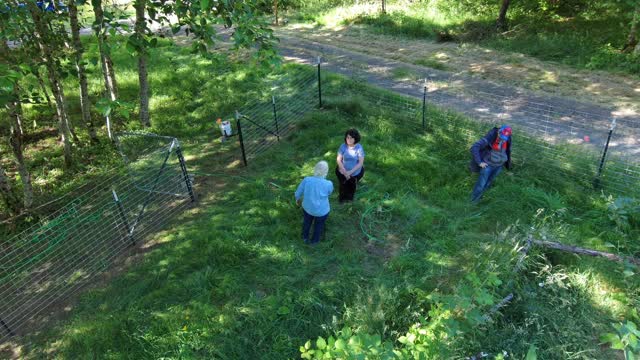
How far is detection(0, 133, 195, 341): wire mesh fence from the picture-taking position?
5.62 meters

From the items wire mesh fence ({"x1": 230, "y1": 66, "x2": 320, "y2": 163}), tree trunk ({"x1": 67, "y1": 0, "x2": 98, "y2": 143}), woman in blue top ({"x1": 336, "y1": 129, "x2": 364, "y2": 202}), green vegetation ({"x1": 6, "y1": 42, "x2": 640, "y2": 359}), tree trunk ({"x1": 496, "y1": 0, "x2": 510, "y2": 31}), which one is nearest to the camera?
green vegetation ({"x1": 6, "y1": 42, "x2": 640, "y2": 359})

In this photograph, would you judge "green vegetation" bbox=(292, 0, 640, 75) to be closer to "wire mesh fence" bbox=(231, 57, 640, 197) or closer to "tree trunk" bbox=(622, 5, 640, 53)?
"tree trunk" bbox=(622, 5, 640, 53)

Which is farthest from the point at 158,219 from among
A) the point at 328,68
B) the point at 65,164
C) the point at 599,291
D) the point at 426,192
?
the point at 328,68

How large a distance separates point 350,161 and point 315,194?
1224 millimetres

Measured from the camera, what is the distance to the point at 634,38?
12617mm

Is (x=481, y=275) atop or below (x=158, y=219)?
atop

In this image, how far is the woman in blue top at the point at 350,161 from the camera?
21.1 ft

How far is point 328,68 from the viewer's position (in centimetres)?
1324

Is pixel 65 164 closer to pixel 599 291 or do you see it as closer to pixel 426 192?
pixel 426 192

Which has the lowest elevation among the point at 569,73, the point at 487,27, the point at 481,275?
the point at 481,275

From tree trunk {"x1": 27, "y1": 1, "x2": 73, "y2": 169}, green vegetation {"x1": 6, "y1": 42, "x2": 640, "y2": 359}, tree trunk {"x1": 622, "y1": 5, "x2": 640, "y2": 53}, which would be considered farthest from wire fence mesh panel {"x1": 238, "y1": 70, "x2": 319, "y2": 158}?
tree trunk {"x1": 622, "y1": 5, "x2": 640, "y2": 53}

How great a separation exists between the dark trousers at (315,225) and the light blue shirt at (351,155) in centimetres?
107

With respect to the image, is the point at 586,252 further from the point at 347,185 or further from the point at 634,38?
the point at 634,38

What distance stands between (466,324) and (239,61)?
471 inches
